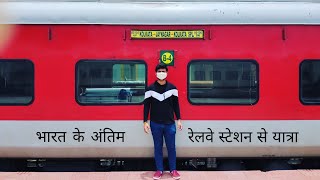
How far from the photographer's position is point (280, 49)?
6.98m

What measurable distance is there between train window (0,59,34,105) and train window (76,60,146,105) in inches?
27.8

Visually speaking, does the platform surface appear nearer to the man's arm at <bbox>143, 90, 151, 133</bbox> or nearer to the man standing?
the man standing

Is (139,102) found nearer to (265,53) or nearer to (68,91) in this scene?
(68,91)

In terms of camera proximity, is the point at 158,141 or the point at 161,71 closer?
the point at 161,71

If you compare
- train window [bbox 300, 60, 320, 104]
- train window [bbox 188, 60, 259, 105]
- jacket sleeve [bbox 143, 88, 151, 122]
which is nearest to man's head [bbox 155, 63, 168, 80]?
jacket sleeve [bbox 143, 88, 151, 122]

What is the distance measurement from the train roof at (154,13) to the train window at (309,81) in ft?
2.04

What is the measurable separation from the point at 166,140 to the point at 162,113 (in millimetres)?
397

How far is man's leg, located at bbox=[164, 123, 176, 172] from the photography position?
660cm

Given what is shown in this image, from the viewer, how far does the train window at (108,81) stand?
22.7ft

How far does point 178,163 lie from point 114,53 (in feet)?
6.69

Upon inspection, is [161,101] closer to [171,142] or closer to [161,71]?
[161,71]

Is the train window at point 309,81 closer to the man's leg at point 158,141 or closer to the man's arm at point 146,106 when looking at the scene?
the man's leg at point 158,141

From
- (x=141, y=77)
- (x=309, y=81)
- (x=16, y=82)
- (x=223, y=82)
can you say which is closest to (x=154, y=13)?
(x=141, y=77)

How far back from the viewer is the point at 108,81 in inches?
272
